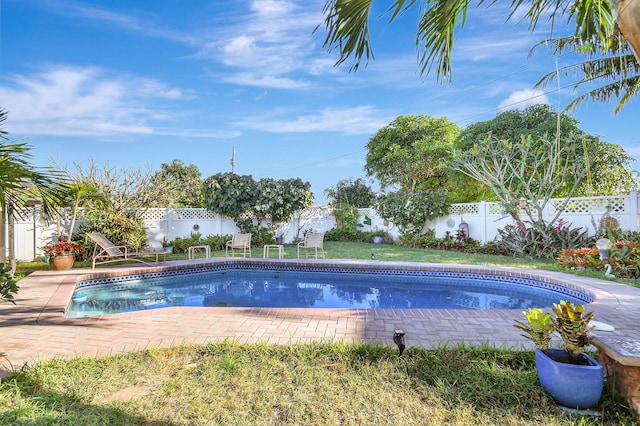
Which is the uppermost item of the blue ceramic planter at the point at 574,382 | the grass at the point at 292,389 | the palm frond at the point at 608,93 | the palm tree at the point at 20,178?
the palm frond at the point at 608,93

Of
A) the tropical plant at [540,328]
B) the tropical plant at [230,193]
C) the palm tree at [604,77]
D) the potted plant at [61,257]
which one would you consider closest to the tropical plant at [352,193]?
the tropical plant at [230,193]

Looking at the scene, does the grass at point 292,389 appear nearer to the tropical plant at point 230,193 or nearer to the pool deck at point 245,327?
the pool deck at point 245,327

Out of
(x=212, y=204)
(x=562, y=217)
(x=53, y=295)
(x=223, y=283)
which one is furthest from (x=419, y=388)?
(x=212, y=204)

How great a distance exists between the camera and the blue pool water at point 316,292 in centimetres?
613

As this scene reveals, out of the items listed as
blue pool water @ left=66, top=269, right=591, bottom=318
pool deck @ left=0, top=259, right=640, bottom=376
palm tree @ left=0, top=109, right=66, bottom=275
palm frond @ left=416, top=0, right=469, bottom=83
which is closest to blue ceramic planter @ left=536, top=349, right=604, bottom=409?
pool deck @ left=0, top=259, right=640, bottom=376

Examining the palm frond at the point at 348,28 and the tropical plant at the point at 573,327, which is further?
the palm frond at the point at 348,28

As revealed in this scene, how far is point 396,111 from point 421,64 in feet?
60.1

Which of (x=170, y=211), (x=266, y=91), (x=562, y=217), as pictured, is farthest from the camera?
(x=266, y=91)

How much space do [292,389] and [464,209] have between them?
12.3 metres

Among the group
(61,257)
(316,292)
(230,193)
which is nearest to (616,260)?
(316,292)

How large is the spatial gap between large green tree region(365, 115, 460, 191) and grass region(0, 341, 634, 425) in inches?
715

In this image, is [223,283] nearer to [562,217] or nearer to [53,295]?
[53,295]

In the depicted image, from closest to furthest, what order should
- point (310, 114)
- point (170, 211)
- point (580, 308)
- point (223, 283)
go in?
1. point (580, 308)
2. point (223, 283)
3. point (170, 211)
4. point (310, 114)

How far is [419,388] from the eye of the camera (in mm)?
2436
